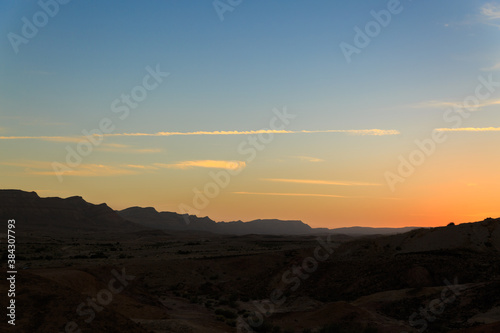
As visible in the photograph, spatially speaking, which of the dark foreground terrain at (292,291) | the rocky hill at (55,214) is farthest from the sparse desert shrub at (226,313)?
the rocky hill at (55,214)

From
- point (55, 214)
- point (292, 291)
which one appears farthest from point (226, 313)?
point (55, 214)

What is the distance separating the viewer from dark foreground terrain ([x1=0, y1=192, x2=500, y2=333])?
15055 mm

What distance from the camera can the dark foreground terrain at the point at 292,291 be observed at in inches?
593

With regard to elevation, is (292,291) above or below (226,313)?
above

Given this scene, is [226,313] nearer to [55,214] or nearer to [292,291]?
[292,291]

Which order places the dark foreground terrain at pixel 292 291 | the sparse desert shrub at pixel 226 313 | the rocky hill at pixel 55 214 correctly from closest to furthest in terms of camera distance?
the dark foreground terrain at pixel 292 291
the sparse desert shrub at pixel 226 313
the rocky hill at pixel 55 214

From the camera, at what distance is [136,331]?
14.9 m

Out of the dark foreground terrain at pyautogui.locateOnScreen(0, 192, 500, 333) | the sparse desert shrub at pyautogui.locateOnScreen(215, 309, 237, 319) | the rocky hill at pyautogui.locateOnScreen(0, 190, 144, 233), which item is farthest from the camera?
the rocky hill at pyautogui.locateOnScreen(0, 190, 144, 233)

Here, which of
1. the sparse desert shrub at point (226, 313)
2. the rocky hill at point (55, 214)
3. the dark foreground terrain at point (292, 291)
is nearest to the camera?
the dark foreground terrain at point (292, 291)

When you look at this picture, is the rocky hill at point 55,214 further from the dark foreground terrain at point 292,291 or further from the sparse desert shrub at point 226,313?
the sparse desert shrub at point 226,313

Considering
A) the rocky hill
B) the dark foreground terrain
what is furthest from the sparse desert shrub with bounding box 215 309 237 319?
the rocky hill

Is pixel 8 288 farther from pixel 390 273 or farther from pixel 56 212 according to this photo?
pixel 56 212

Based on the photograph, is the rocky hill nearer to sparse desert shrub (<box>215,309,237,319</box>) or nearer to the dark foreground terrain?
the dark foreground terrain

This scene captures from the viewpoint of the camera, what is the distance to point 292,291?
3234 cm
